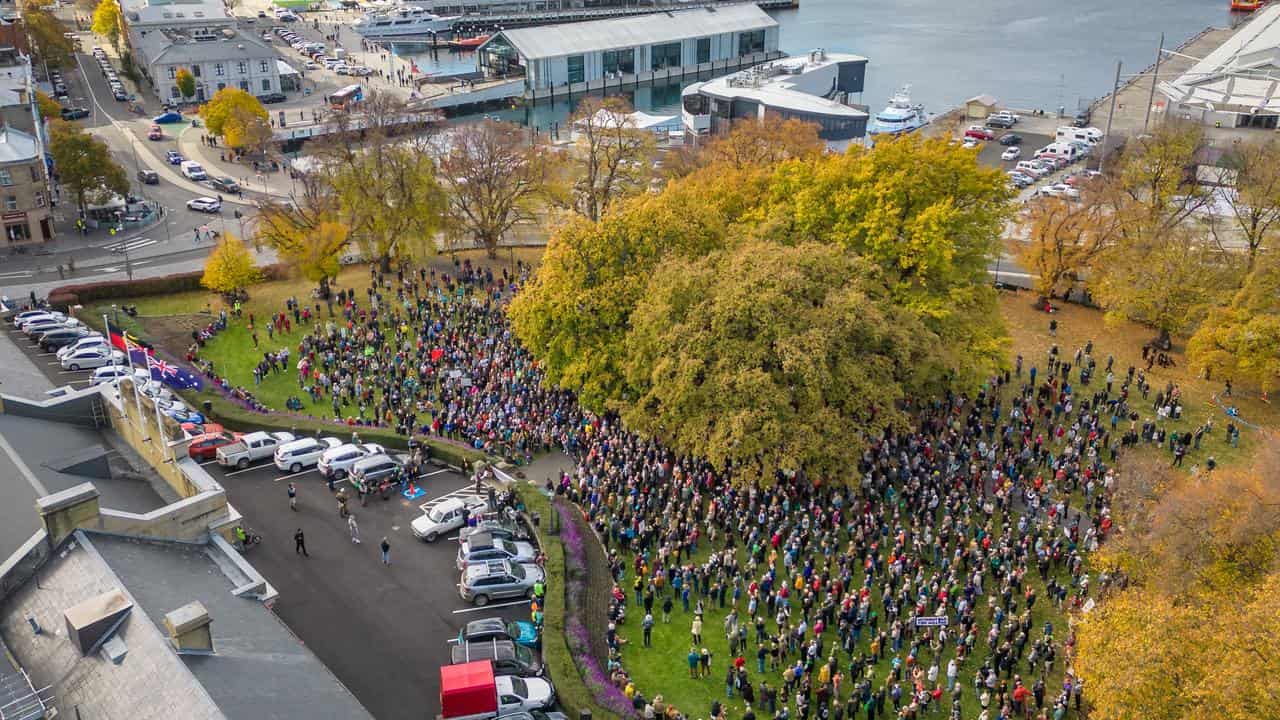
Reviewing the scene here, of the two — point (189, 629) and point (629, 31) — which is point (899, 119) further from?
point (189, 629)

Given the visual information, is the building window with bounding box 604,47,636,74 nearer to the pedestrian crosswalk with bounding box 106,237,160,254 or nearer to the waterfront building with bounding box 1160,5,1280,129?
the waterfront building with bounding box 1160,5,1280,129

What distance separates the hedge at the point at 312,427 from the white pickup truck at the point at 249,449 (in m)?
1.90

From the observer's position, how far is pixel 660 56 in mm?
134250

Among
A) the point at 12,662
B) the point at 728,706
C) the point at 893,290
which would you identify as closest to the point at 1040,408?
the point at 893,290

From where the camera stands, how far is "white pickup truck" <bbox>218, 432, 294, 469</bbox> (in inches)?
1645

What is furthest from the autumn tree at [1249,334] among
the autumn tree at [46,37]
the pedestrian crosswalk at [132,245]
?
the autumn tree at [46,37]

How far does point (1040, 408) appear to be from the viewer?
4688 centimetres

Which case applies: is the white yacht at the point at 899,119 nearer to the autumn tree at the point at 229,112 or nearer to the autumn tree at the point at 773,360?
the autumn tree at the point at 229,112

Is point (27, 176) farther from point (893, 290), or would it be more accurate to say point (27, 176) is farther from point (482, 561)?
point (893, 290)

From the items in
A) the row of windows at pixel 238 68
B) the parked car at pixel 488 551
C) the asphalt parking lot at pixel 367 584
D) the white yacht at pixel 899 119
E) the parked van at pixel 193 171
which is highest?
the row of windows at pixel 238 68

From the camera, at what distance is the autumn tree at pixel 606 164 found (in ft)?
225

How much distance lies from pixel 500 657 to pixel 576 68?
106741 millimetres

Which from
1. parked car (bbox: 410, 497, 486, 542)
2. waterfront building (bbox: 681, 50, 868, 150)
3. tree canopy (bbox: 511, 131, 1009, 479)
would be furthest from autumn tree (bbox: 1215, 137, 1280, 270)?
parked car (bbox: 410, 497, 486, 542)

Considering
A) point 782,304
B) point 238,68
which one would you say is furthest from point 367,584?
point 238,68
